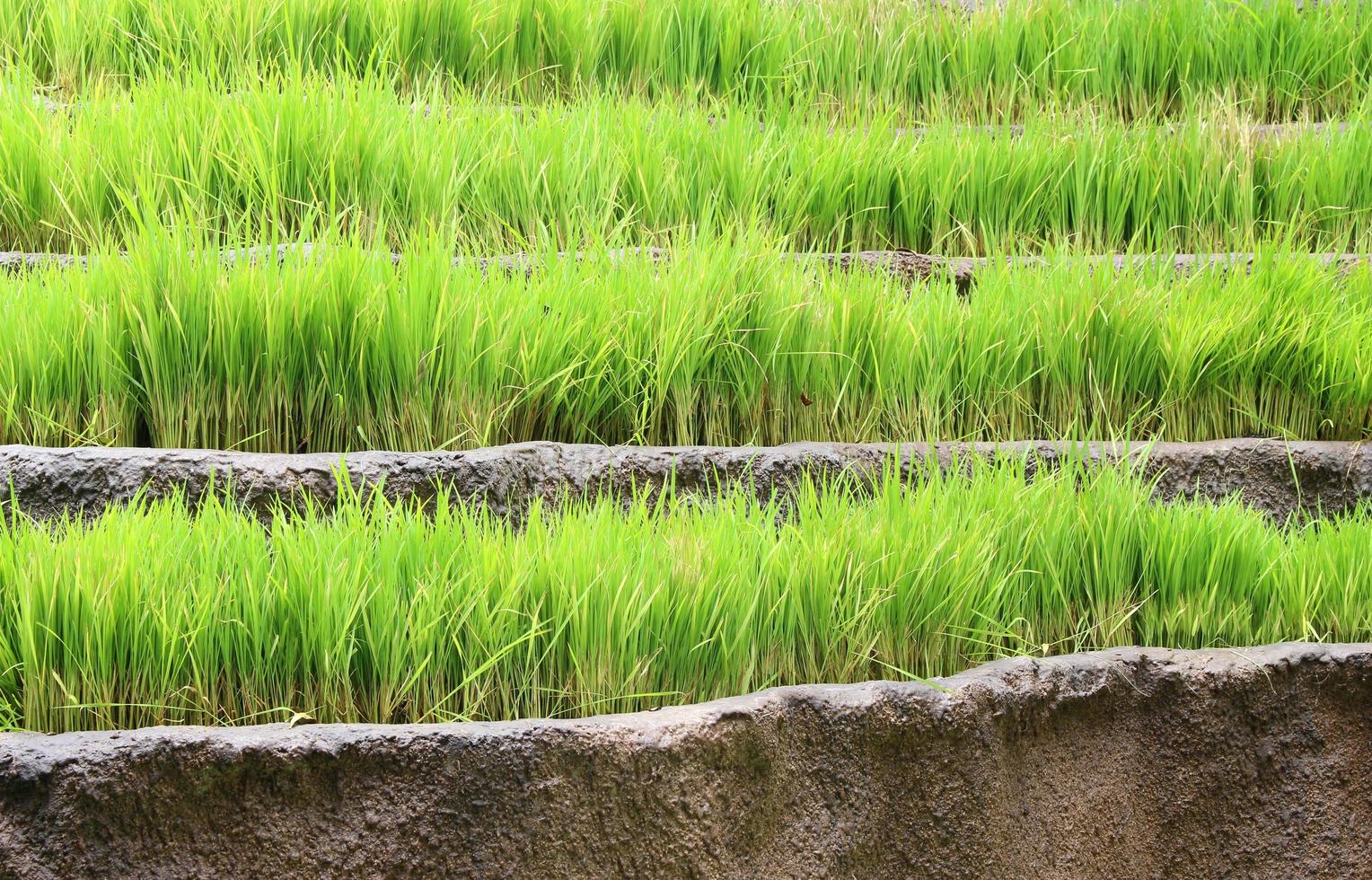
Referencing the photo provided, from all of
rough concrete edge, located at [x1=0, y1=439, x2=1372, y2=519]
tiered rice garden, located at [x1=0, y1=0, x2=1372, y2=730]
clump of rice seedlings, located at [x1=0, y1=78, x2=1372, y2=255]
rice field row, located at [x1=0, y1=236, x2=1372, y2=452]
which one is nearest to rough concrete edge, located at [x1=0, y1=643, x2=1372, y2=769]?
tiered rice garden, located at [x1=0, y1=0, x2=1372, y2=730]

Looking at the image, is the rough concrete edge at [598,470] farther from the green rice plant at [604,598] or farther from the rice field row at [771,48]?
the rice field row at [771,48]

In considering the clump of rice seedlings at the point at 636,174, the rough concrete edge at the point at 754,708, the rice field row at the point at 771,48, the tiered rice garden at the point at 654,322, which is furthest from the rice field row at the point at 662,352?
the rice field row at the point at 771,48

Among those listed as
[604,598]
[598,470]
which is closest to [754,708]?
[604,598]

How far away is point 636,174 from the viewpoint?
9.01ft

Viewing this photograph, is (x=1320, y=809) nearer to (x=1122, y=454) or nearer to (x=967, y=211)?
(x=1122, y=454)

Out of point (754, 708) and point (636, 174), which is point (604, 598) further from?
point (636, 174)

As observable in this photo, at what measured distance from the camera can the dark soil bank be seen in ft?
4.42

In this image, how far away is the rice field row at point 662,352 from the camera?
6.70ft

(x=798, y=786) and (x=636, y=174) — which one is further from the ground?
(x=636, y=174)

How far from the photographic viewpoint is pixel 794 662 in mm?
1779

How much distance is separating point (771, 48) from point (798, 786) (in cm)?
244

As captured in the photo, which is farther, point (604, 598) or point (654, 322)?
point (654, 322)

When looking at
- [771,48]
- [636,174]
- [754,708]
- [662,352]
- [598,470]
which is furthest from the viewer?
[771,48]

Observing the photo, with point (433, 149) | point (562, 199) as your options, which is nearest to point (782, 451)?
point (562, 199)
